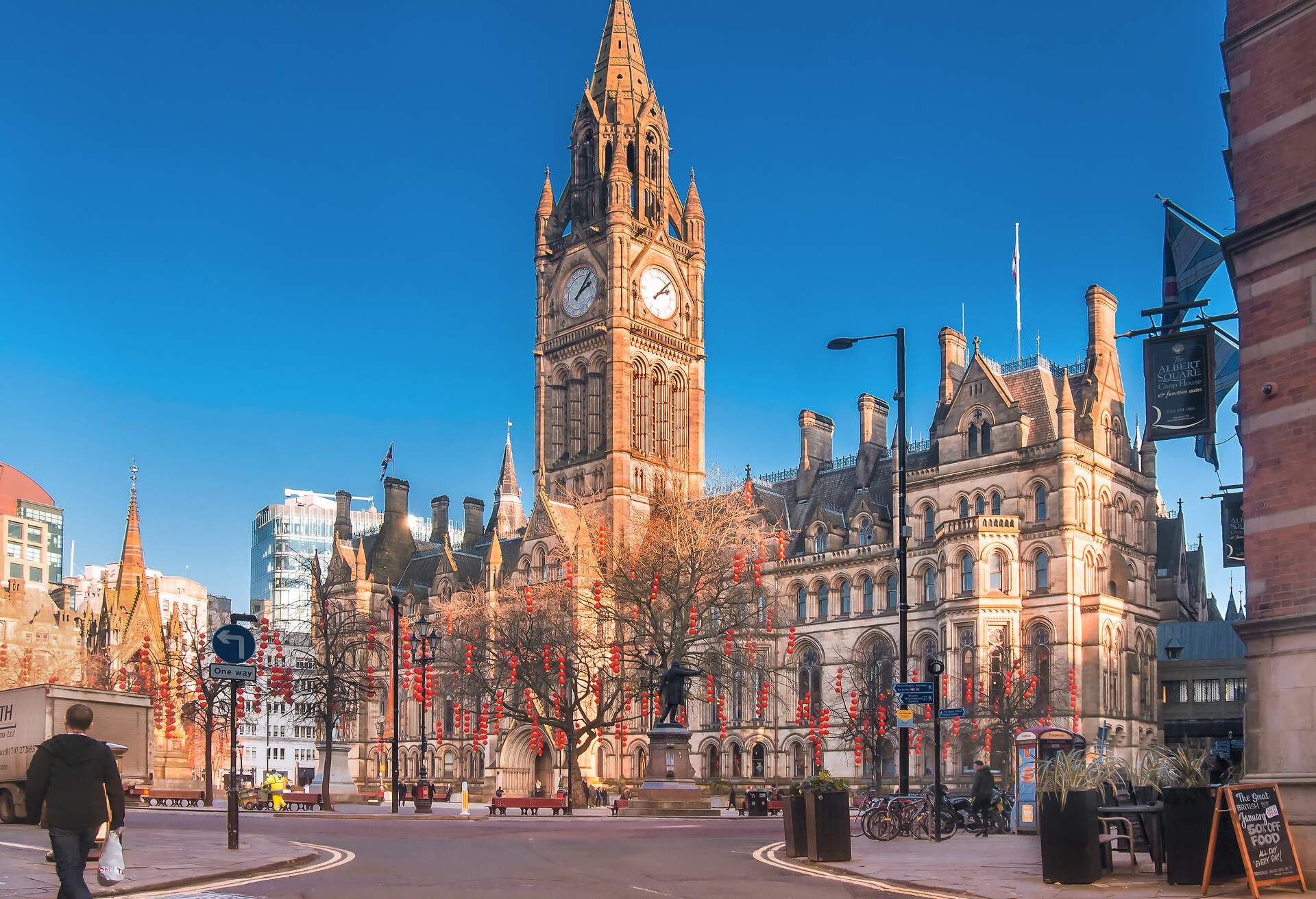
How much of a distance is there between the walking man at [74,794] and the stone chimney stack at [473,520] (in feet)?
331

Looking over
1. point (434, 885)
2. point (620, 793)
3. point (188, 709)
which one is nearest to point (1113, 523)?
point (620, 793)

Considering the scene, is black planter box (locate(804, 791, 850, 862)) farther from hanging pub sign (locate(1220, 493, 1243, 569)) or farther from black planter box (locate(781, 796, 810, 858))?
hanging pub sign (locate(1220, 493, 1243, 569))

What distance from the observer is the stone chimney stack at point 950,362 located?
7675 cm

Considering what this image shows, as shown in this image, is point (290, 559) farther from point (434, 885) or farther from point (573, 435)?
point (434, 885)

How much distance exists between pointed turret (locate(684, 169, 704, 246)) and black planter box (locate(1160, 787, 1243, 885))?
8473 centimetres

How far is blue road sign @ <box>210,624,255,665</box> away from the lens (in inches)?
864

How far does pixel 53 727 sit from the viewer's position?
34.9m

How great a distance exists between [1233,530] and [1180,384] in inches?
361

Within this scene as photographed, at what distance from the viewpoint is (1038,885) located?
17.5 m

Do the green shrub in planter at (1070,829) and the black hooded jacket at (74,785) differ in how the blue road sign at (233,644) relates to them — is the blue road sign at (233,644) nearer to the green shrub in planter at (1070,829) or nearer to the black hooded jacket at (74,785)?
the black hooded jacket at (74,785)

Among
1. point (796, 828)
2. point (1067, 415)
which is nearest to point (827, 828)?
point (796, 828)

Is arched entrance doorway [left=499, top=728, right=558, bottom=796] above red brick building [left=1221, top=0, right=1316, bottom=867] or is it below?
below

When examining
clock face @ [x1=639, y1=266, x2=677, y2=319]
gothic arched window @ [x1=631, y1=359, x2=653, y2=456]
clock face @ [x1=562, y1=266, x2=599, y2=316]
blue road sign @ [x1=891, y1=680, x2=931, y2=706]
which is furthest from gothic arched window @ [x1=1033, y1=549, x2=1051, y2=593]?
blue road sign @ [x1=891, y1=680, x2=931, y2=706]

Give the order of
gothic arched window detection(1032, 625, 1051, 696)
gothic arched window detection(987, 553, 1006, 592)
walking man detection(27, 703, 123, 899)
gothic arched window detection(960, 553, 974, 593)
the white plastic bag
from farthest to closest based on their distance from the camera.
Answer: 1. gothic arched window detection(960, 553, 974, 593)
2. gothic arched window detection(987, 553, 1006, 592)
3. gothic arched window detection(1032, 625, 1051, 696)
4. the white plastic bag
5. walking man detection(27, 703, 123, 899)
